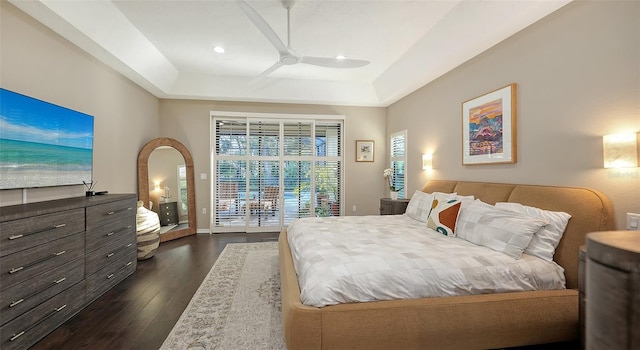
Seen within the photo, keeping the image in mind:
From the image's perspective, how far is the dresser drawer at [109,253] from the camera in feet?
8.07

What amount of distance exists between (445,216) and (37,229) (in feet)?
11.4

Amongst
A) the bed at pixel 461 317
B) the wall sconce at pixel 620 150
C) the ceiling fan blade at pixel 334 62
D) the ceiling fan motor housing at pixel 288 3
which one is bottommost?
the bed at pixel 461 317

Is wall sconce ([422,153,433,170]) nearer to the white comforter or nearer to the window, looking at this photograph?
the window

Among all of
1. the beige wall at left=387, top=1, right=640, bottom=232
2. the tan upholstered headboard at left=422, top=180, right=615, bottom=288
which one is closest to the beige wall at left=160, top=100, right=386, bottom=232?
the beige wall at left=387, top=1, right=640, bottom=232

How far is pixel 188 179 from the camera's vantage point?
4.99 metres

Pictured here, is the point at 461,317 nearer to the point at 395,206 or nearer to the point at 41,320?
the point at 395,206

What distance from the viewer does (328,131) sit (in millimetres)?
5613

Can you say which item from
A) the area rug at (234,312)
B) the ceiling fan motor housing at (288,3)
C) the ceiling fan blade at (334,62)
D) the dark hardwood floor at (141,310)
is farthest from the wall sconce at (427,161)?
the ceiling fan motor housing at (288,3)

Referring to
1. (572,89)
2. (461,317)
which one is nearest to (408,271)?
(461,317)

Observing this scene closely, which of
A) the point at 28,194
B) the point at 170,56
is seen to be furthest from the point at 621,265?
the point at 170,56

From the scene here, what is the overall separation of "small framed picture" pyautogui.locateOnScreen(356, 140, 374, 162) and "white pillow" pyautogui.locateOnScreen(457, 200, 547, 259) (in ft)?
10.6

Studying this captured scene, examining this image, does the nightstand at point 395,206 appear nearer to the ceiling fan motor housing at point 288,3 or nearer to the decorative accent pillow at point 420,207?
the decorative accent pillow at point 420,207

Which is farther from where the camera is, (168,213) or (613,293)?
(168,213)

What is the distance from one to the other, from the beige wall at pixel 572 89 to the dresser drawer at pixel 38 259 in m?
4.19
